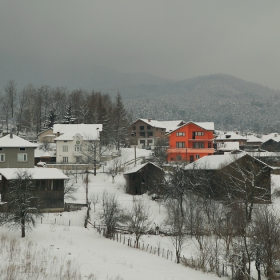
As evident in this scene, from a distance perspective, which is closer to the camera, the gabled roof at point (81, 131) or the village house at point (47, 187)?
the village house at point (47, 187)

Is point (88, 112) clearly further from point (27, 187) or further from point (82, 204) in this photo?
point (27, 187)

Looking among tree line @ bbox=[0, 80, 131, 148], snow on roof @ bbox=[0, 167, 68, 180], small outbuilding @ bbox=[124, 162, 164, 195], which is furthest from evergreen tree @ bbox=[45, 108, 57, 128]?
snow on roof @ bbox=[0, 167, 68, 180]

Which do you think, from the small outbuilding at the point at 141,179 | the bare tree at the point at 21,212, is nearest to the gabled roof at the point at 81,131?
the small outbuilding at the point at 141,179

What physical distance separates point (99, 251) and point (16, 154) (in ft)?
109

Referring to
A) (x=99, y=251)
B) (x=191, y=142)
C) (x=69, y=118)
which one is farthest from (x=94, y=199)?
(x=69, y=118)

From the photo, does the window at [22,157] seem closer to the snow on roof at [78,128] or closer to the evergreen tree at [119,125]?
the snow on roof at [78,128]

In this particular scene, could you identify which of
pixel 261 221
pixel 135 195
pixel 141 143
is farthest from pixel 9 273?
pixel 141 143

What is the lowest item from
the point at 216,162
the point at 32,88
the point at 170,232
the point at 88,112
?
the point at 170,232

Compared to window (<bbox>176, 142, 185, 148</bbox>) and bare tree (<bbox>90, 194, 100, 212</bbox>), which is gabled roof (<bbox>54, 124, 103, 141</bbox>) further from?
bare tree (<bbox>90, 194, 100, 212</bbox>)

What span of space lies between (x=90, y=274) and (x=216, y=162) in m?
26.8

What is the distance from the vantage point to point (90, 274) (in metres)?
20.4

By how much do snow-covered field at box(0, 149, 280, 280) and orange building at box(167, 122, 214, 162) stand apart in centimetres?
3045

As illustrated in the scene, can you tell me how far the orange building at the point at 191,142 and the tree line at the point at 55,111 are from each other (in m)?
15.6

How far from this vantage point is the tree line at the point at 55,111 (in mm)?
88125
